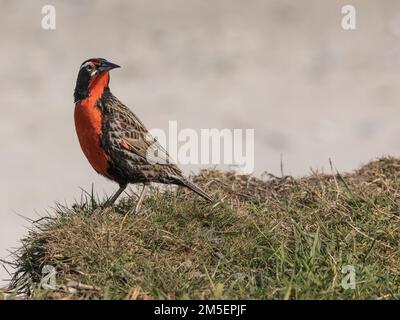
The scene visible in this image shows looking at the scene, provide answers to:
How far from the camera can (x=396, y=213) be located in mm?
9500

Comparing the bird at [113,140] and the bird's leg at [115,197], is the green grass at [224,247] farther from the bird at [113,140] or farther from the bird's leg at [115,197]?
the bird at [113,140]

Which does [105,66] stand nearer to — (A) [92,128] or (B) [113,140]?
(A) [92,128]

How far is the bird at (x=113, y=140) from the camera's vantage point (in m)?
9.41

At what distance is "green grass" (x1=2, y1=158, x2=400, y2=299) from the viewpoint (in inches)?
291

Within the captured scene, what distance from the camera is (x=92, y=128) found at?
30.7 feet

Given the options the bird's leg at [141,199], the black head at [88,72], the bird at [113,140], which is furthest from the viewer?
the black head at [88,72]

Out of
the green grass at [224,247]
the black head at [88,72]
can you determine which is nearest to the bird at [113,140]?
the black head at [88,72]

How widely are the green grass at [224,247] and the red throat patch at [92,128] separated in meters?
0.52

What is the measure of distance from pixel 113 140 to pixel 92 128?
0.31 m

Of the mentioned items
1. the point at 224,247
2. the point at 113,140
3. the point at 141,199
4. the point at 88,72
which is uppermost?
the point at 88,72

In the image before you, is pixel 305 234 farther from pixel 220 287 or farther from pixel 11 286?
pixel 11 286

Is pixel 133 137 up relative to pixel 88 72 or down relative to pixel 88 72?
down

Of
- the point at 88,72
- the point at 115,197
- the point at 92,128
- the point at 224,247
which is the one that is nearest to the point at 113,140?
the point at 92,128

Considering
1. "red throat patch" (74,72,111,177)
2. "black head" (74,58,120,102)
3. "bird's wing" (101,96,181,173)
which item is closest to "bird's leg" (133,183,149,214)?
"bird's wing" (101,96,181,173)
